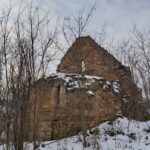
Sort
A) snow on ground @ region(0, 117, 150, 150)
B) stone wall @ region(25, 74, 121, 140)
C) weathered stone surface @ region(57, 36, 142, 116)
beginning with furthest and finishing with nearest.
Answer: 1. weathered stone surface @ region(57, 36, 142, 116)
2. stone wall @ region(25, 74, 121, 140)
3. snow on ground @ region(0, 117, 150, 150)

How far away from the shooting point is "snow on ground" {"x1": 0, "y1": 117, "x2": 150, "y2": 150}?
532 inches

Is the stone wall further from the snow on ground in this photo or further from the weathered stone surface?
the weathered stone surface

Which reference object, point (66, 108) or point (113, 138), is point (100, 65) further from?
point (113, 138)

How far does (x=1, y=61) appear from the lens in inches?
514

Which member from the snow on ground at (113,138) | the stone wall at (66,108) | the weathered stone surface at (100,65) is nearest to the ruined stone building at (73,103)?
the stone wall at (66,108)

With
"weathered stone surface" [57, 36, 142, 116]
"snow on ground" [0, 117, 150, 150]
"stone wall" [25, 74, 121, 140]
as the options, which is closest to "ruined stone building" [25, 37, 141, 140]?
"stone wall" [25, 74, 121, 140]

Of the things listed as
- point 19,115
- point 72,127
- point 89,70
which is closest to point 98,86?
point 72,127

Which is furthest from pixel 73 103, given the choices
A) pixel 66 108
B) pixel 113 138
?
pixel 113 138

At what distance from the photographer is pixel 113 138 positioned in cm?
1475

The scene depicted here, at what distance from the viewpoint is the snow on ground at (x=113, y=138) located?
44.3ft

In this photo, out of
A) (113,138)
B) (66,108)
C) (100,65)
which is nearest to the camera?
→ (113,138)

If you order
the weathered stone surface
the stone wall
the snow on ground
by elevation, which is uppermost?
the weathered stone surface

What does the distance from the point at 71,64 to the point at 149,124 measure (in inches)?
304

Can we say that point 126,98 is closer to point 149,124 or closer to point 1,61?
point 149,124
